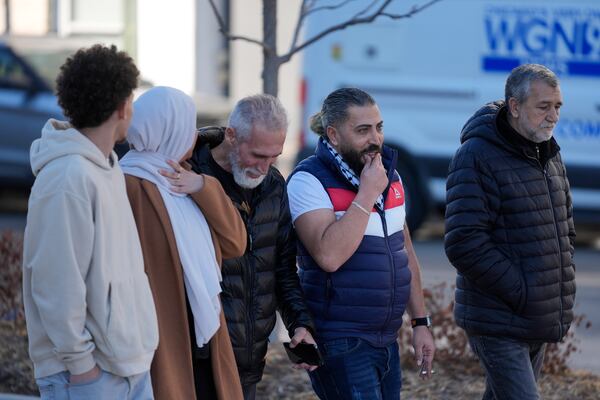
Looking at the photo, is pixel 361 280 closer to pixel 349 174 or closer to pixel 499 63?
pixel 349 174

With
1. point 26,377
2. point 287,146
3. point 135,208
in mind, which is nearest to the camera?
point 135,208

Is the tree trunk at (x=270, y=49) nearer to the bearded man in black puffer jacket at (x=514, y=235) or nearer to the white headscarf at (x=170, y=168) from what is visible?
the bearded man in black puffer jacket at (x=514, y=235)

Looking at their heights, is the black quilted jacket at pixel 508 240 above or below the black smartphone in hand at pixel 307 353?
above

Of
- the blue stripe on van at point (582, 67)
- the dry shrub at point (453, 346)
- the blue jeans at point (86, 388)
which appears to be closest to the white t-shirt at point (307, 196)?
the blue jeans at point (86, 388)

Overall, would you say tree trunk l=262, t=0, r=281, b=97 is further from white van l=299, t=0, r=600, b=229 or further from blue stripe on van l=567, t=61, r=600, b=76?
blue stripe on van l=567, t=61, r=600, b=76

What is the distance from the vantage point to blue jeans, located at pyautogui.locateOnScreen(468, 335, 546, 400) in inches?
166

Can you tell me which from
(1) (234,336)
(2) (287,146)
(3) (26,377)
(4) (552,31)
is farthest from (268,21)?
(2) (287,146)

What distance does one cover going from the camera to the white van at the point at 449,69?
1048 cm

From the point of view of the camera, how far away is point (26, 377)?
5.62 m

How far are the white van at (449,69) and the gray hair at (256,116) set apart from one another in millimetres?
6843

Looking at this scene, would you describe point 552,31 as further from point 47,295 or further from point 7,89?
point 47,295

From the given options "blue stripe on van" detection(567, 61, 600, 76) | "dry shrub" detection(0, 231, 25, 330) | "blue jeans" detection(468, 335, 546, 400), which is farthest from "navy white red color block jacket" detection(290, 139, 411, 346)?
"blue stripe on van" detection(567, 61, 600, 76)

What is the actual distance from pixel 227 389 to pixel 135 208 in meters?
0.65

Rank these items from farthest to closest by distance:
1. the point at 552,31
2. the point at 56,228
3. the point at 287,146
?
the point at 287,146 → the point at 552,31 → the point at 56,228
